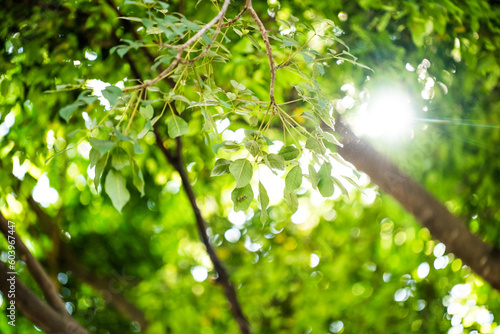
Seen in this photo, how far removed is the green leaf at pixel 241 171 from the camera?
30.3 inches

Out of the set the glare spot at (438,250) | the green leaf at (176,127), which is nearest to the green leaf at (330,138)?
the green leaf at (176,127)

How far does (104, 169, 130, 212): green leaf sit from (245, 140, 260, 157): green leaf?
253mm

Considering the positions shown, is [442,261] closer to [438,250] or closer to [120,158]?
[438,250]

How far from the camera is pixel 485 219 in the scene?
2.44 meters

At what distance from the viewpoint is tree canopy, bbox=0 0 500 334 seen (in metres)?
0.89

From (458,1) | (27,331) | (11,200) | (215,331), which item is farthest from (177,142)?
(215,331)

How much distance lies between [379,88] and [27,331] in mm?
2911

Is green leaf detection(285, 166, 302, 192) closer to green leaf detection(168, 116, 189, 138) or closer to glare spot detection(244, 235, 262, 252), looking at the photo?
green leaf detection(168, 116, 189, 138)

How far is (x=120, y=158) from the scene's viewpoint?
0.85 m

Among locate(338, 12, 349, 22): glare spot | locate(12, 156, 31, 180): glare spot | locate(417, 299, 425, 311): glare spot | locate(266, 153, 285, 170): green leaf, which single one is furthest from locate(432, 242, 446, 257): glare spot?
locate(12, 156, 31, 180): glare spot

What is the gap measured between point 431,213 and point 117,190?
147 cm

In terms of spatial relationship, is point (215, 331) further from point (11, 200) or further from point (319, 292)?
point (11, 200)

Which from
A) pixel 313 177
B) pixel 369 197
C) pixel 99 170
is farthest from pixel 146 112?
pixel 369 197

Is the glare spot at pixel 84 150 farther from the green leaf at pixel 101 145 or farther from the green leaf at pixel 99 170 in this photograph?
the green leaf at pixel 101 145
